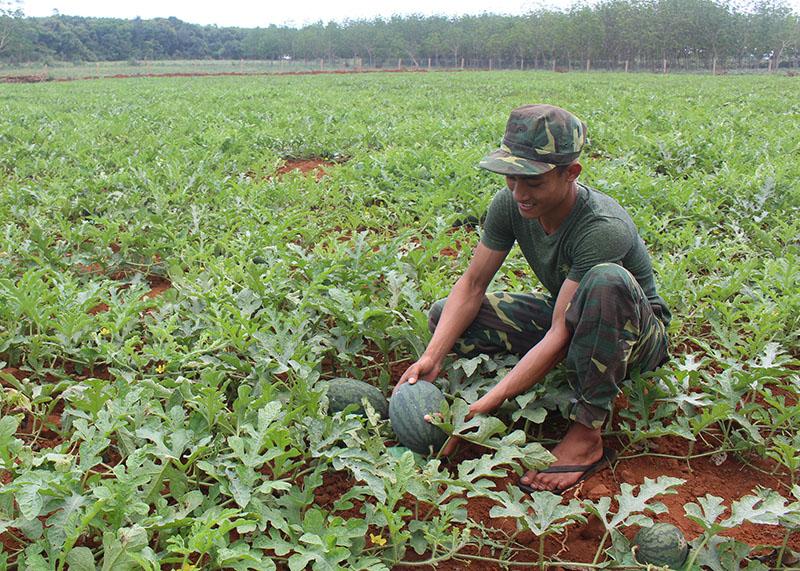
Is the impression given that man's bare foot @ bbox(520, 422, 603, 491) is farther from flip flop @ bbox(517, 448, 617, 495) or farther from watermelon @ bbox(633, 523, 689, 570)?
watermelon @ bbox(633, 523, 689, 570)

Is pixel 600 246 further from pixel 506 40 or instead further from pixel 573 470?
pixel 506 40

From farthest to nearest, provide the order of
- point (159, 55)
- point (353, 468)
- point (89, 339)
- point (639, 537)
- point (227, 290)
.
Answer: point (159, 55), point (227, 290), point (89, 339), point (353, 468), point (639, 537)

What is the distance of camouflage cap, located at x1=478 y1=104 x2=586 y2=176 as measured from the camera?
2.82 meters

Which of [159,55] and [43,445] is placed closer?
[43,445]

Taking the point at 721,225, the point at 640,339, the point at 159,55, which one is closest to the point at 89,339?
the point at 640,339

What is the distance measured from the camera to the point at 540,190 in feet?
9.58

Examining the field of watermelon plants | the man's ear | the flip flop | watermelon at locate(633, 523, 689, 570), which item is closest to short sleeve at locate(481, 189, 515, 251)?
the man's ear

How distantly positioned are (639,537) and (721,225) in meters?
4.51

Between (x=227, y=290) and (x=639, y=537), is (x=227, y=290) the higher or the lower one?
the higher one

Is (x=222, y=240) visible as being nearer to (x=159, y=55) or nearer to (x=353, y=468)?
(x=353, y=468)

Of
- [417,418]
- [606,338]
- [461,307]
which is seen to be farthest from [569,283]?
[417,418]

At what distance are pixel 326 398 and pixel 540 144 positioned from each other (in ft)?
4.71

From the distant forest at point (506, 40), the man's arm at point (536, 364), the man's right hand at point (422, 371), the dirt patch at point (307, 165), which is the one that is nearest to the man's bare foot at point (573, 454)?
the man's arm at point (536, 364)

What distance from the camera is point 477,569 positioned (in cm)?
255
